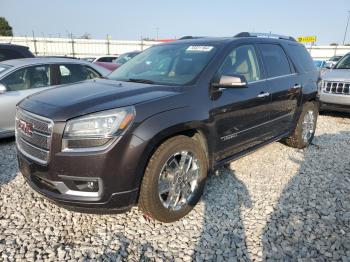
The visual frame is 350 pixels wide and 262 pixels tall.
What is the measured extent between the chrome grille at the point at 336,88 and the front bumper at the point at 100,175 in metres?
6.80

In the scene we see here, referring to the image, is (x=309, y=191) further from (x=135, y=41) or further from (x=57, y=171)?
(x=135, y=41)

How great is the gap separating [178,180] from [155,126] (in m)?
0.72

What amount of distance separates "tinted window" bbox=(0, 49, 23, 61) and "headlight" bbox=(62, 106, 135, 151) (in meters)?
5.93

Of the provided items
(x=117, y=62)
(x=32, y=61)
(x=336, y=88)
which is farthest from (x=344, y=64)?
(x=117, y=62)

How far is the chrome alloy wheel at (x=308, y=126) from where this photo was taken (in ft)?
18.1

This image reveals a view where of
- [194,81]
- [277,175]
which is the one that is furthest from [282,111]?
[194,81]

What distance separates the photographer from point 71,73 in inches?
253

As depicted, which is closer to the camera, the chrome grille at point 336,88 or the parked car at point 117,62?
the chrome grille at point 336,88

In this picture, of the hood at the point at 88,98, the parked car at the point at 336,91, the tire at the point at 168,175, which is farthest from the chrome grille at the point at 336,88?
the hood at the point at 88,98

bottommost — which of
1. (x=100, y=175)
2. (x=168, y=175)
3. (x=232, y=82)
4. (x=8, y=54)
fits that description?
(x=168, y=175)

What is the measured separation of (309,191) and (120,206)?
246 cm

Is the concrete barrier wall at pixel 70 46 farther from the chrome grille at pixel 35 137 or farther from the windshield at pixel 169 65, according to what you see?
the chrome grille at pixel 35 137

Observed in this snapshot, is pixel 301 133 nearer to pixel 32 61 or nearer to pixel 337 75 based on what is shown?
pixel 337 75

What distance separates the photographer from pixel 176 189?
10.6 ft
